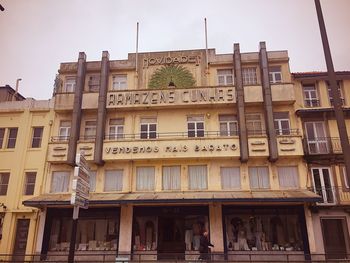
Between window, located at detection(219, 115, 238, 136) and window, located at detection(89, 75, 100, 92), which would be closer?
window, located at detection(219, 115, 238, 136)

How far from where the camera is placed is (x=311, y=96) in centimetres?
2531

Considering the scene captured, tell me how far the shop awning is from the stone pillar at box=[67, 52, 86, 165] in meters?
3.36

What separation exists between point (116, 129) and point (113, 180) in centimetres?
408

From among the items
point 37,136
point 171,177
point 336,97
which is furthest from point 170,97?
point 336,97

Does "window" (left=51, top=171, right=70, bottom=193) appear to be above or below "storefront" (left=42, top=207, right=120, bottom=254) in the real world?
above

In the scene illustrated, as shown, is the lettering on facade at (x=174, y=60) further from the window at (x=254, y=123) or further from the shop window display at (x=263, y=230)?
the shop window display at (x=263, y=230)

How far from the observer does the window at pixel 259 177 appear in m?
23.2

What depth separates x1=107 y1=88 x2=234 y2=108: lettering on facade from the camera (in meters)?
24.5

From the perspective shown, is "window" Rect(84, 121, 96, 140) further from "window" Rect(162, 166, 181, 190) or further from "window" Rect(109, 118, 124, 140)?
"window" Rect(162, 166, 181, 190)

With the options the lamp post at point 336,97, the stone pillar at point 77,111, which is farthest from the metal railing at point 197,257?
the lamp post at point 336,97

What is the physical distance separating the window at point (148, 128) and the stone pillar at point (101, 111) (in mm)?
3030

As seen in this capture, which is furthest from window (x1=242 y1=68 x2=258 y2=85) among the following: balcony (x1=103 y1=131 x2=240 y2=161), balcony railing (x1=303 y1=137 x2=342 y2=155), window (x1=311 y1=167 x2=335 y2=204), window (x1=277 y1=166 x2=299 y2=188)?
window (x1=311 y1=167 x2=335 y2=204)

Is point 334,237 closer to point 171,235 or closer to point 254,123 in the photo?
point 254,123

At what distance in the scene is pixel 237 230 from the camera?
2269 centimetres
